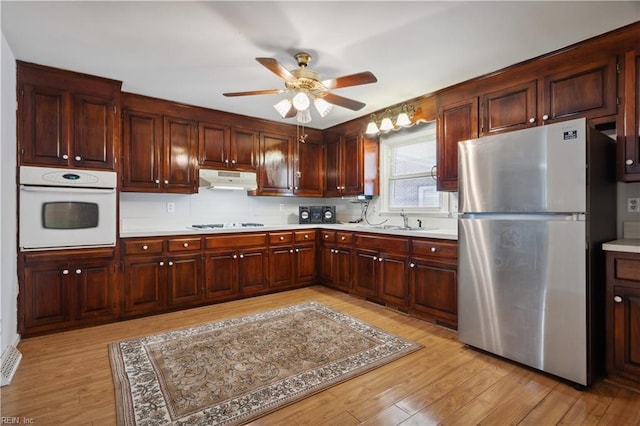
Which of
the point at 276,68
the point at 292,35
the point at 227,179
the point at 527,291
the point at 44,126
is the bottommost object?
the point at 527,291

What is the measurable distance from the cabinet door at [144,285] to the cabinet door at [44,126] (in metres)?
1.15

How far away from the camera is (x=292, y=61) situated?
2.66m

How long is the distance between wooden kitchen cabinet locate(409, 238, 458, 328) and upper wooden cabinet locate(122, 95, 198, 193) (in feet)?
8.90

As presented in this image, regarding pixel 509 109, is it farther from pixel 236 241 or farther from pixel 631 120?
pixel 236 241

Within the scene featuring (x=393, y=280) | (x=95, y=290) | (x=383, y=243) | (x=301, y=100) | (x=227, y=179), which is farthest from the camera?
(x=227, y=179)

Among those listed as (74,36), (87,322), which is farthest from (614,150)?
(87,322)

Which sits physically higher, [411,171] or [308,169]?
[308,169]

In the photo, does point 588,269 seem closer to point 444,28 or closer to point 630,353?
point 630,353

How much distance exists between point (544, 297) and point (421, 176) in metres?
2.09

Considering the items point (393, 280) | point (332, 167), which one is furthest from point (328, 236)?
point (393, 280)

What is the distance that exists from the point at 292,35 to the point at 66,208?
2.49 metres

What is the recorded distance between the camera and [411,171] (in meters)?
4.07

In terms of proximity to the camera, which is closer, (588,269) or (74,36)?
(588,269)

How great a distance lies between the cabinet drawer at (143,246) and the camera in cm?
320
